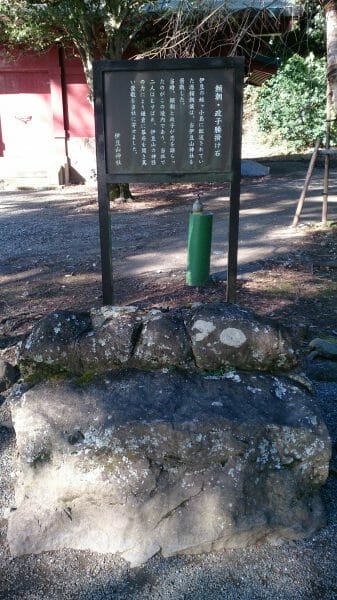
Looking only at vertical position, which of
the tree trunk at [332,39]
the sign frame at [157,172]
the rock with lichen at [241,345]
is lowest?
the rock with lichen at [241,345]

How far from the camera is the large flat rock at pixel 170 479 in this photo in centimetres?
225

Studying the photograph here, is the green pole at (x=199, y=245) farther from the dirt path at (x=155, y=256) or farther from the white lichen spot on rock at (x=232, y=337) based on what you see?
the white lichen spot on rock at (x=232, y=337)

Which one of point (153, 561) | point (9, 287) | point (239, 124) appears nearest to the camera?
point (153, 561)

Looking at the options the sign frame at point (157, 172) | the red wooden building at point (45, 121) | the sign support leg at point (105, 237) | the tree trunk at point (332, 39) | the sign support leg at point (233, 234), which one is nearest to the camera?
the sign frame at point (157, 172)

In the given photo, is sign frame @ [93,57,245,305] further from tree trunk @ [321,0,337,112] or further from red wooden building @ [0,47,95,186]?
red wooden building @ [0,47,95,186]

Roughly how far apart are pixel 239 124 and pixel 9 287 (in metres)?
3.46

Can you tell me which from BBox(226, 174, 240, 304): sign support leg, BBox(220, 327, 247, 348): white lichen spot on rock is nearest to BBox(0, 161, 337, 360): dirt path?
BBox(226, 174, 240, 304): sign support leg

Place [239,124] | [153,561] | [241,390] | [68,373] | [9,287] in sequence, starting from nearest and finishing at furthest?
[153,561] → [241,390] → [68,373] → [239,124] → [9,287]

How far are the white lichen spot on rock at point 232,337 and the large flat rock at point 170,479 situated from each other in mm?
313

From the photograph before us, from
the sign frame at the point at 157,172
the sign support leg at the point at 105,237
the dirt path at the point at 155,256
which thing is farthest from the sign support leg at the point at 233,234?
the sign support leg at the point at 105,237

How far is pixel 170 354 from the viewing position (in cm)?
256

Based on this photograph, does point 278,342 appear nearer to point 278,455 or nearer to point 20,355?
point 278,455

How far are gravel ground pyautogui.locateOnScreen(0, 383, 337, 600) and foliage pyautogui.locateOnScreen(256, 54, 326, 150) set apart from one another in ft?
56.8

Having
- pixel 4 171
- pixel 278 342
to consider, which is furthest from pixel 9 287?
pixel 4 171
